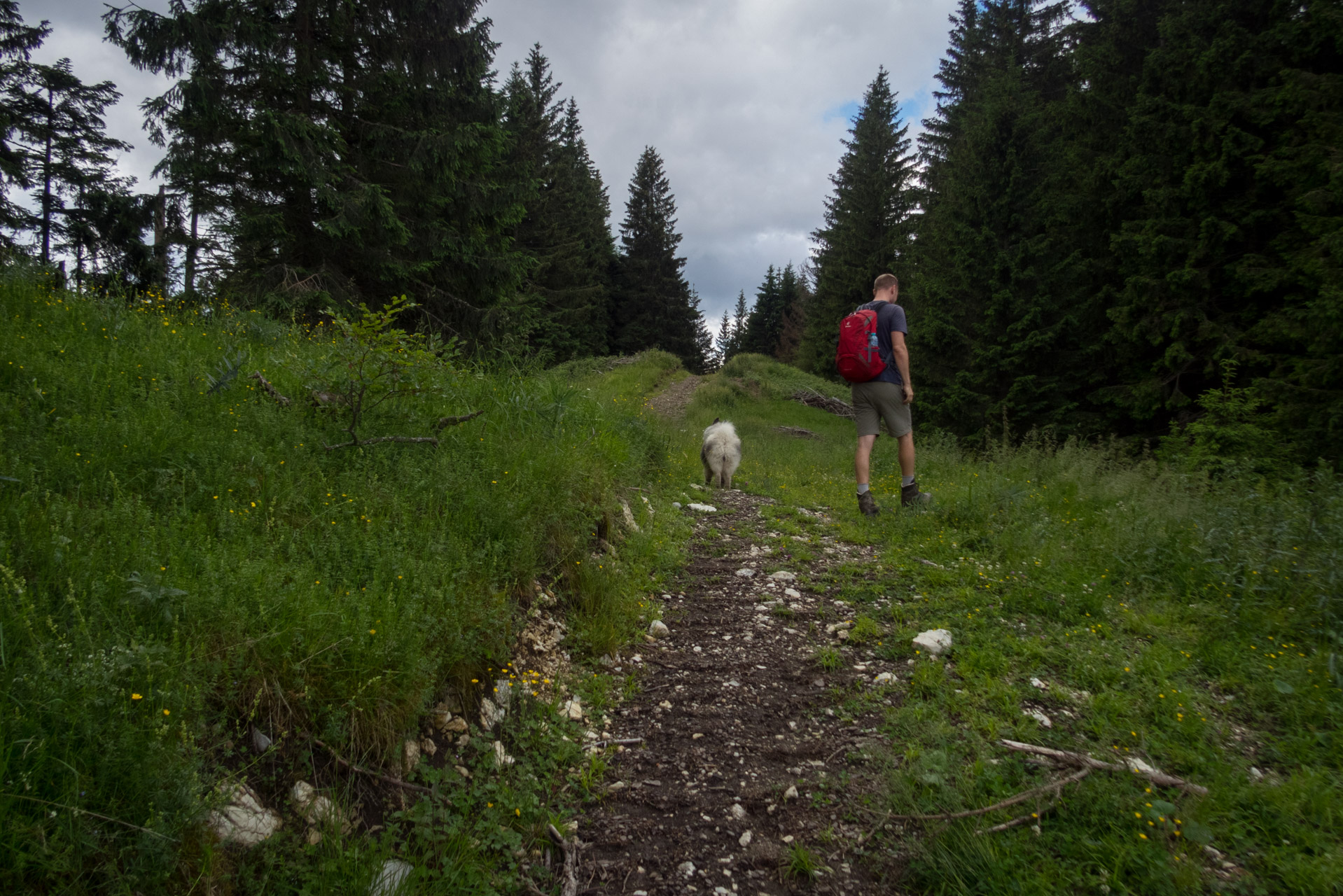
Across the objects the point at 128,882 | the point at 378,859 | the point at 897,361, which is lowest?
the point at 378,859

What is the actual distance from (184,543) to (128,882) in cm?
141

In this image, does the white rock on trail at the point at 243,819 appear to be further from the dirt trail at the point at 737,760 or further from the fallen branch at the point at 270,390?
the fallen branch at the point at 270,390

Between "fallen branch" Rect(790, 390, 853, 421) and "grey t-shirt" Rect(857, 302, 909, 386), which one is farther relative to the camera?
"fallen branch" Rect(790, 390, 853, 421)

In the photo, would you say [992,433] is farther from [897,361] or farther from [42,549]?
[42,549]

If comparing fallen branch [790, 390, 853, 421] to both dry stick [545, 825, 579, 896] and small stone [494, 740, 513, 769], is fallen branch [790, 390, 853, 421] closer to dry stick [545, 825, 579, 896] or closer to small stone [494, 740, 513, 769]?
small stone [494, 740, 513, 769]

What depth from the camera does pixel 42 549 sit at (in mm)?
2219

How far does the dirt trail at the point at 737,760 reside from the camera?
2184 mm

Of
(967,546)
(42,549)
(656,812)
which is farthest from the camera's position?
(967,546)

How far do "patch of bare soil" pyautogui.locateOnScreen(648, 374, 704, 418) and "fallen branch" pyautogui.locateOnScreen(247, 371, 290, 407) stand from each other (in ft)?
35.7

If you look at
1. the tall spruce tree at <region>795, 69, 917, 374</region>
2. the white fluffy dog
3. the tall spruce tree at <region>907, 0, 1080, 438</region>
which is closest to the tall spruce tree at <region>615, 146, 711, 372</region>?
the tall spruce tree at <region>795, 69, 917, 374</region>

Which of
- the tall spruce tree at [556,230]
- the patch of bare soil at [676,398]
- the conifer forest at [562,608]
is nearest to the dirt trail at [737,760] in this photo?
the conifer forest at [562,608]

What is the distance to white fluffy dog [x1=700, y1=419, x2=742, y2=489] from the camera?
340 inches

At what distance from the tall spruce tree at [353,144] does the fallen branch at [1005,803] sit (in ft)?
→ 37.9

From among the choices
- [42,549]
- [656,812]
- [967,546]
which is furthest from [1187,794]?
[42,549]
